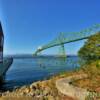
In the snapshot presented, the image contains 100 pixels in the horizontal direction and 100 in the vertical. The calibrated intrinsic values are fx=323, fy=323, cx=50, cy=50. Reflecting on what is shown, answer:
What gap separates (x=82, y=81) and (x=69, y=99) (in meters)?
4.54

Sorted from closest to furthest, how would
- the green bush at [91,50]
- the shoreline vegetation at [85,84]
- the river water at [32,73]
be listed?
the shoreline vegetation at [85,84] < the green bush at [91,50] < the river water at [32,73]

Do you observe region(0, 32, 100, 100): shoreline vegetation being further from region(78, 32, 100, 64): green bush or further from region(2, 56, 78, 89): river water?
region(2, 56, 78, 89): river water

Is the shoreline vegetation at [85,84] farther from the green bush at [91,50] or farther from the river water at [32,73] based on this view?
the river water at [32,73]

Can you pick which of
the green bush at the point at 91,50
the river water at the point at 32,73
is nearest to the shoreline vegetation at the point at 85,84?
the green bush at the point at 91,50

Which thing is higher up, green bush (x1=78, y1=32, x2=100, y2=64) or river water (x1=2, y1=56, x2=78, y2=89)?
green bush (x1=78, y1=32, x2=100, y2=64)

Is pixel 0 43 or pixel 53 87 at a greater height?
pixel 0 43

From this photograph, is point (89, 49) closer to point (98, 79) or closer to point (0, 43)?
point (98, 79)

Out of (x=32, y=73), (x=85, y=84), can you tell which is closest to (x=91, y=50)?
(x=85, y=84)

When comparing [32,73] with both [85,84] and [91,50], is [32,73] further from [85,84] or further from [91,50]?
[85,84]

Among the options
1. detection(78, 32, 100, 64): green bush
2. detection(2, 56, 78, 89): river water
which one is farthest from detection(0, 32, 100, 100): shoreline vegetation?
detection(2, 56, 78, 89): river water

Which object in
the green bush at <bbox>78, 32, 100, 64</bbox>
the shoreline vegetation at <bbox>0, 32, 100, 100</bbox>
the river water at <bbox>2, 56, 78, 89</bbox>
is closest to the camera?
the shoreline vegetation at <bbox>0, 32, 100, 100</bbox>

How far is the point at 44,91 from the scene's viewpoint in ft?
98.0

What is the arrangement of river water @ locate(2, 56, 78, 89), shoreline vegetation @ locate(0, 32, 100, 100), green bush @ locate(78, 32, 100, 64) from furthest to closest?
1. river water @ locate(2, 56, 78, 89)
2. green bush @ locate(78, 32, 100, 64)
3. shoreline vegetation @ locate(0, 32, 100, 100)

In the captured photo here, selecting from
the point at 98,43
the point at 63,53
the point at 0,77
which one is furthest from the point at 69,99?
the point at 0,77
